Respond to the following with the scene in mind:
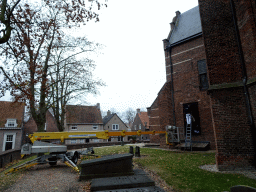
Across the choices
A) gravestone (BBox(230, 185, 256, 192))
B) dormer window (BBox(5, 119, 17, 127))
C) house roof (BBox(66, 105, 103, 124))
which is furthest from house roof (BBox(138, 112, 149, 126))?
gravestone (BBox(230, 185, 256, 192))

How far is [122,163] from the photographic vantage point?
20.8 ft

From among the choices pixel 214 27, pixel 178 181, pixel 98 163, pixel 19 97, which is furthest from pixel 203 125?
pixel 19 97

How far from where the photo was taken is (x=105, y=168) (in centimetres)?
616

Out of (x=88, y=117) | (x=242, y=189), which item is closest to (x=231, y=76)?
(x=242, y=189)

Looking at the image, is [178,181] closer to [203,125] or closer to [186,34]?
[203,125]

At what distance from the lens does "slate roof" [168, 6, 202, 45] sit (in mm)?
16734

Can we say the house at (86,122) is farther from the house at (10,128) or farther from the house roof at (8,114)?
the house at (10,128)

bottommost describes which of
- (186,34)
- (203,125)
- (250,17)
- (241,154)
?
(241,154)

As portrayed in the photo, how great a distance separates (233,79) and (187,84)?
8075 mm

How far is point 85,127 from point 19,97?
31.2 m

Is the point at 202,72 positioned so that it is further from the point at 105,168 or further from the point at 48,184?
the point at 48,184

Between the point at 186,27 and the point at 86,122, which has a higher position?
the point at 186,27

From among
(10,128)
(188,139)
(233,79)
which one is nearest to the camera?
(233,79)

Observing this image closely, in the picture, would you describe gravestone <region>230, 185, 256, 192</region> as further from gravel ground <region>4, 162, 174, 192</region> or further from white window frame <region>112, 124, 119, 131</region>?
white window frame <region>112, 124, 119, 131</region>
